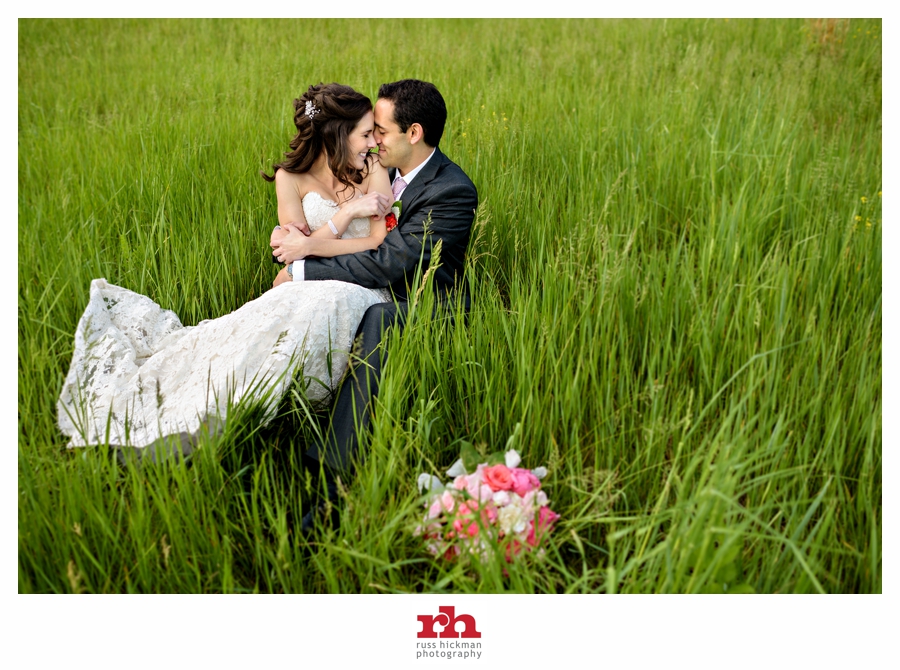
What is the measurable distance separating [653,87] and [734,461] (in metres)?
4.51

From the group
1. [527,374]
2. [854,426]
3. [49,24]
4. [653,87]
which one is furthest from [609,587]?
[49,24]

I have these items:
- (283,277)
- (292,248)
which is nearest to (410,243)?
(292,248)

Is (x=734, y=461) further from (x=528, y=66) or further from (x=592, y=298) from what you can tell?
(x=528, y=66)

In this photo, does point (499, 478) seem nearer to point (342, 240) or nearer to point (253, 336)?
point (253, 336)

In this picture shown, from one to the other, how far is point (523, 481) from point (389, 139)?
1.81 m

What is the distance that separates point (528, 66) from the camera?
579cm

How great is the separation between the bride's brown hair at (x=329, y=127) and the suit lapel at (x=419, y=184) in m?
0.27

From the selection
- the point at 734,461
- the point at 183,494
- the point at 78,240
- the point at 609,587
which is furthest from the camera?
the point at 78,240

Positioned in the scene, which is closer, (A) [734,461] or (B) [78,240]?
(A) [734,461]

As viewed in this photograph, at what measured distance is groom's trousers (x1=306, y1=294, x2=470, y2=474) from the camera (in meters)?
2.30
